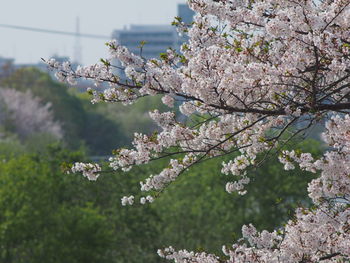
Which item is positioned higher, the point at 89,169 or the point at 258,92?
the point at 258,92

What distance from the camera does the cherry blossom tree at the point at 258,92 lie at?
23.8ft

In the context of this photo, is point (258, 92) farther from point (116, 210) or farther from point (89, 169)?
point (116, 210)

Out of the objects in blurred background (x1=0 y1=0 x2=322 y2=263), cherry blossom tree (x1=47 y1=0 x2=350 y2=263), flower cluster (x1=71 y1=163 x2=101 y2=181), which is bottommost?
Answer: blurred background (x1=0 y1=0 x2=322 y2=263)

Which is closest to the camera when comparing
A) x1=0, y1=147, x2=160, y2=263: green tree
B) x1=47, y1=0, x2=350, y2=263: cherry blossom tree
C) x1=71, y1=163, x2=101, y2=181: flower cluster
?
x1=47, y1=0, x2=350, y2=263: cherry blossom tree

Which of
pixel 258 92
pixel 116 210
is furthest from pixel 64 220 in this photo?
pixel 258 92

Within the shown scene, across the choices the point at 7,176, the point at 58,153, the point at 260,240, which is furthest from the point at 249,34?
the point at 58,153

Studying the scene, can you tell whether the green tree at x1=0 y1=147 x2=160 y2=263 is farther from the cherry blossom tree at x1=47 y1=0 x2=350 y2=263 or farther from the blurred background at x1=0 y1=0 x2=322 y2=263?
the cherry blossom tree at x1=47 y1=0 x2=350 y2=263

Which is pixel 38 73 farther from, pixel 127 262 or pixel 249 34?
pixel 249 34

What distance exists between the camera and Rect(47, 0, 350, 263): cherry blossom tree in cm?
725

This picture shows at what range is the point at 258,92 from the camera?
7.54 meters

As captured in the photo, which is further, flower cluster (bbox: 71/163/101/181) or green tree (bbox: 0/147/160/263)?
green tree (bbox: 0/147/160/263)

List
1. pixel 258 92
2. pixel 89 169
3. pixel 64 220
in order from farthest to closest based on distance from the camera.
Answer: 1. pixel 64 220
2. pixel 89 169
3. pixel 258 92

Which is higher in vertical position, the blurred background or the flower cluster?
the flower cluster

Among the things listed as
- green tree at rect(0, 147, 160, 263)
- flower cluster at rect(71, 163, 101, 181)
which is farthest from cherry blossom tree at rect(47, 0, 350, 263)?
green tree at rect(0, 147, 160, 263)
